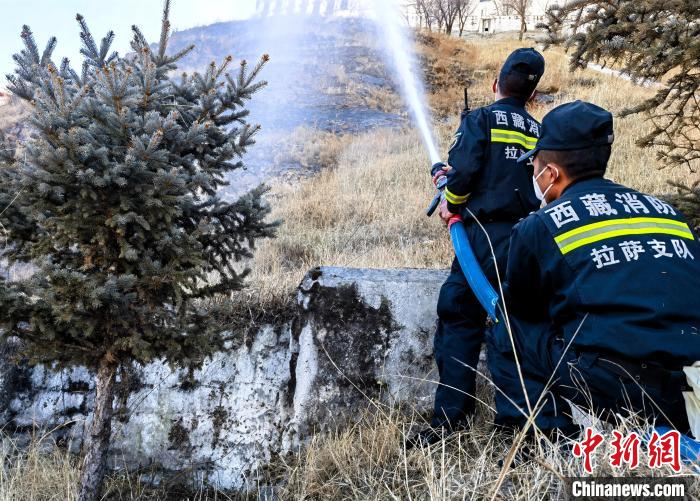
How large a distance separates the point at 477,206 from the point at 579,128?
93cm

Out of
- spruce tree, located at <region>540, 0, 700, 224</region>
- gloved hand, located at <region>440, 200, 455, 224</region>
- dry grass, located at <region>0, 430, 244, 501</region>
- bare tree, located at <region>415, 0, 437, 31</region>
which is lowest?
dry grass, located at <region>0, 430, 244, 501</region>

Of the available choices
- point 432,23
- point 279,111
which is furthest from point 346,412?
point 432,23

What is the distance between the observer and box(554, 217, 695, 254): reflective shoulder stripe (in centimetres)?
207

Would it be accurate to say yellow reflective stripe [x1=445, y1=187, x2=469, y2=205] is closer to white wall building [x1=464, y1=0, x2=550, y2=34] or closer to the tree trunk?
the tree trunk

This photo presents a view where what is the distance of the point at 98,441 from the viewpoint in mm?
3162

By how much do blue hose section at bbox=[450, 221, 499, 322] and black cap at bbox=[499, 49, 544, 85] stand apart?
0.97m

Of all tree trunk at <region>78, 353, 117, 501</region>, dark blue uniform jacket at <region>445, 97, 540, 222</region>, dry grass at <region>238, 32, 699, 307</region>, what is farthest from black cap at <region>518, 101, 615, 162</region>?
tree trunk at <region>78, 353, 117, 501</region>

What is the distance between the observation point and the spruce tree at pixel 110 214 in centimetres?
266

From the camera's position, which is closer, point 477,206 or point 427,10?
point 477,206

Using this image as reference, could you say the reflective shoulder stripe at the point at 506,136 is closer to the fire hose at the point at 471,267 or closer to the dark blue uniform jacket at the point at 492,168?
the dark blue uniform jacket at the point at 492,168

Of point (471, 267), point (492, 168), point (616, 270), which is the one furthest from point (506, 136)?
point (616, 270)

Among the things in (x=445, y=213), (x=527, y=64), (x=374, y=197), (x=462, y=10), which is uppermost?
(x=462, y=10)

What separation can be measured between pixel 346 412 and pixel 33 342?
6.59 ft

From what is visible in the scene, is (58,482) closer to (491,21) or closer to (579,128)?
(579,128)
